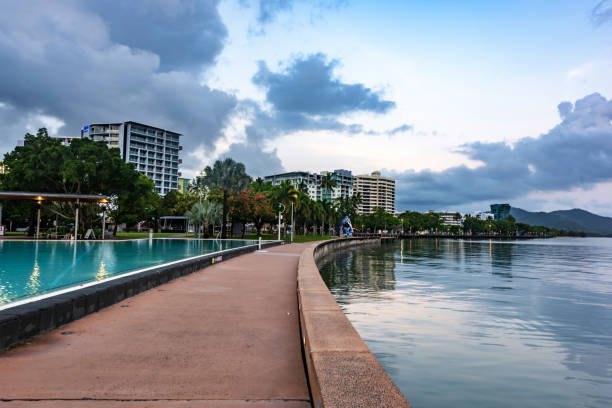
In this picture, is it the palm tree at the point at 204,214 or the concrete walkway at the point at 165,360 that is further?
the palm tree at the point at 204,214

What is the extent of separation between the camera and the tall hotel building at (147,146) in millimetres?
148625

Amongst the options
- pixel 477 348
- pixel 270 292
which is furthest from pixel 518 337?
pixel 270 292

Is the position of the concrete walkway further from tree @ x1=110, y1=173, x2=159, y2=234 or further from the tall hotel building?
the tall hotel building

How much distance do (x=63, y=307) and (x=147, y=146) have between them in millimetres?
160203

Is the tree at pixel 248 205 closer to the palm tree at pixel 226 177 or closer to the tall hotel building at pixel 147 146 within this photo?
the palm tree at pixel 226 177

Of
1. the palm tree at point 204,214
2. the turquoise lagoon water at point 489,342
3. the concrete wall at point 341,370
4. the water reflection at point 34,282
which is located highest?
the palm tree at point 204,214

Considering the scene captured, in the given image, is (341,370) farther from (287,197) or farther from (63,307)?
(287,197)

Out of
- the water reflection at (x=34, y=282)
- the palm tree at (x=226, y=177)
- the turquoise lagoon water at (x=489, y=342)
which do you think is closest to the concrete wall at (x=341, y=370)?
the turquoise lagoon water at (x=489, y=342)

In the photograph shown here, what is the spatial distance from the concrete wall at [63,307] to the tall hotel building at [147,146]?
14874cm

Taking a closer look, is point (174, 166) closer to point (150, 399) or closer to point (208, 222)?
point (208, 222)

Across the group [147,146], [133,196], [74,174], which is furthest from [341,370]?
[147,146]

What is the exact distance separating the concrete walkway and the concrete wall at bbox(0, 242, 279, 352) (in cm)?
18

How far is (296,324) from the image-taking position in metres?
7.54

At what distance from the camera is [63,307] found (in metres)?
6.85
